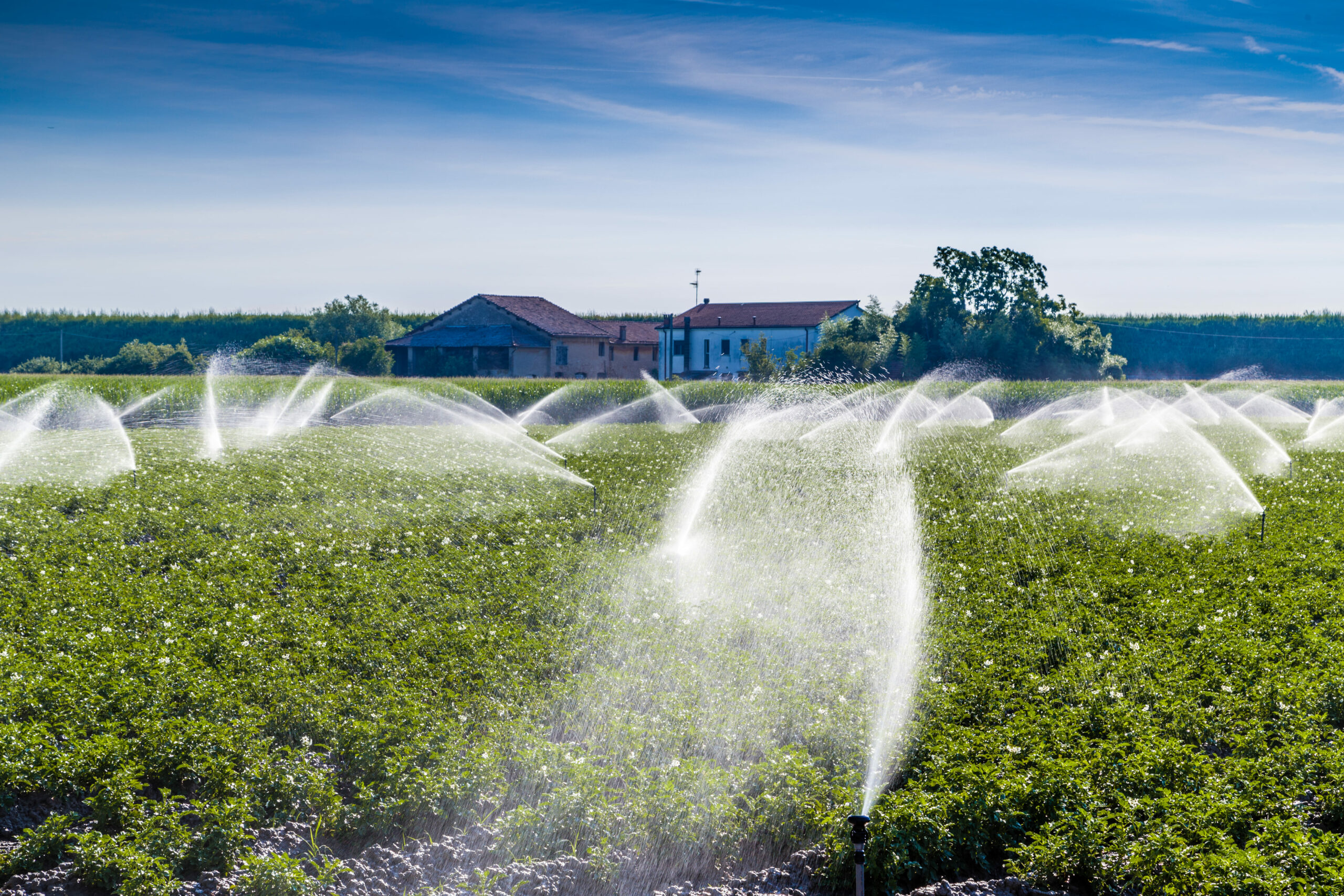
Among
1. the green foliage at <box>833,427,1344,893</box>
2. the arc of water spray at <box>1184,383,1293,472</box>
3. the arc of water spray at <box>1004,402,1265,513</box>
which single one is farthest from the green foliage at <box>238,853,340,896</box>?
the arc of water spray at <box>1184,383,1293,472</box>

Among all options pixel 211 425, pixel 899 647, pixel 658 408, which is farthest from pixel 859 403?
pixel 899 647

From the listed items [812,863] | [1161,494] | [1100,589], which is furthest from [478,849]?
[1161,494]

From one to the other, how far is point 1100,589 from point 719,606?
418 centimetres

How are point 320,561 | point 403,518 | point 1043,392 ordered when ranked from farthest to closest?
point 1043,392 → point 403,518 → point 320,561

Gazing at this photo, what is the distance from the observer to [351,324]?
223 feet

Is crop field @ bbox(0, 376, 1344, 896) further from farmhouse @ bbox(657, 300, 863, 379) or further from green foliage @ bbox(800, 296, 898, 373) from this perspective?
farmhouse @ bbox(657, 300, 863, 379)

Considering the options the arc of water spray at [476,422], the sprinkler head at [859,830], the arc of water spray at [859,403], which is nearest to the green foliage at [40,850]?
the sprinkler head at [859,830]

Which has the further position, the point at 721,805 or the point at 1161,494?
the point at 1161,494

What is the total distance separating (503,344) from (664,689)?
51.4 metres

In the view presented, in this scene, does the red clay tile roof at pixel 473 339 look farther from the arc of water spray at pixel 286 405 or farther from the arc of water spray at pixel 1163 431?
the arc of water spray at pixel 1163 431

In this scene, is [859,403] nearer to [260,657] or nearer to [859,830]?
[260,657]

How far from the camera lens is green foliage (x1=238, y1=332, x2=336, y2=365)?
6088 cm

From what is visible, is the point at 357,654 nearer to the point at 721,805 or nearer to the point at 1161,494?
the point at 721,805

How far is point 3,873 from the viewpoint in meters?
5.18
